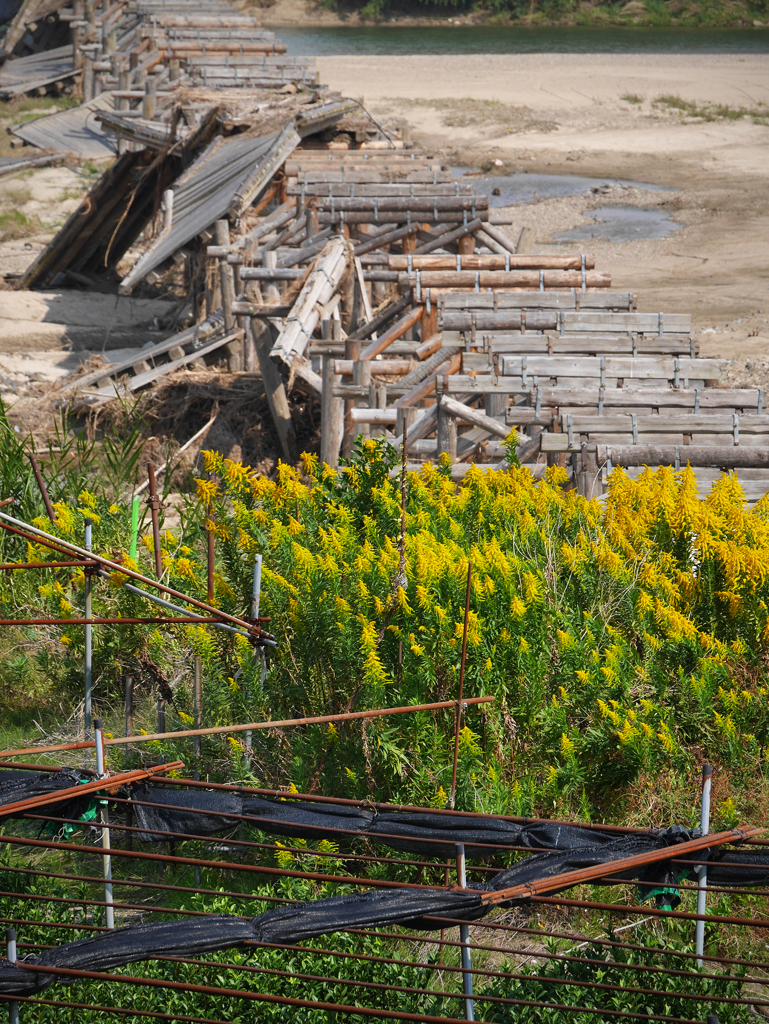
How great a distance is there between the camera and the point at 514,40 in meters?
53.1

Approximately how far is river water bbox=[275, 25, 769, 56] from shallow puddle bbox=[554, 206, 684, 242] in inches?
1078

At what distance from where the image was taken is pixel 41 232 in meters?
23.3

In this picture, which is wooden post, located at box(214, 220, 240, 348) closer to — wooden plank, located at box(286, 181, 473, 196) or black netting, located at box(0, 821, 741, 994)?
wooden plank, located at box(286, 181, 473, 196)

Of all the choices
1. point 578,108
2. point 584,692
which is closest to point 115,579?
point 584,692

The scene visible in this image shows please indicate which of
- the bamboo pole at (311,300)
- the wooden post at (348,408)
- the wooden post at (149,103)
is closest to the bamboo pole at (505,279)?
the bamboo pole at (311,300)

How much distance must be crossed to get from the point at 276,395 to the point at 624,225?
47.3ft

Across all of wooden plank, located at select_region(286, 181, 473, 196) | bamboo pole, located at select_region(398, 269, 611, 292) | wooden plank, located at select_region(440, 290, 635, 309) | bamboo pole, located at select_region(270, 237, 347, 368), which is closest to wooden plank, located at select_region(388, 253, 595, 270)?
bamboo pole, located at select_region(398, 269, 611, 292)

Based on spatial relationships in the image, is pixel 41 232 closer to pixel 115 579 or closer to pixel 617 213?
pixel 617 213

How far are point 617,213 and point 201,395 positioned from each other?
1511 cm

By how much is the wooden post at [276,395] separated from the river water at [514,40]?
1616 inches

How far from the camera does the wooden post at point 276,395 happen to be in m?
11.2

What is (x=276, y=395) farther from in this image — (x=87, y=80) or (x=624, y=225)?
(x=87, y=80)

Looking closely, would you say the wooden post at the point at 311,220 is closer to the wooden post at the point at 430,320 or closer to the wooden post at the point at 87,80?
the wooden post at the point at 430,320

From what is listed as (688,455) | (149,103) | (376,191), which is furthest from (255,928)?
(149,103)
